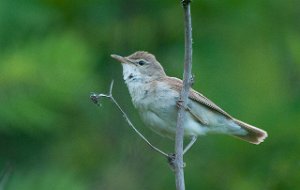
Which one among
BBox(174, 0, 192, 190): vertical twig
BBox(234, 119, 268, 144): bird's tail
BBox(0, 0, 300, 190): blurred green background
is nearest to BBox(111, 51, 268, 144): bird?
BBox(234, 119, 268, 144): bird's tail

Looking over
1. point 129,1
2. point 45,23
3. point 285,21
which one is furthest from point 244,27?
point 45,23

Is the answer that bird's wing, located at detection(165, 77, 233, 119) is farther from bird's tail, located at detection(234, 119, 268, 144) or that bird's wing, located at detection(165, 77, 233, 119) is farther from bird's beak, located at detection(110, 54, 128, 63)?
bird's beak, located at detection(110, 54, 128, 63)

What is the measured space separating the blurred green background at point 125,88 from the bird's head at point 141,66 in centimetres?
15

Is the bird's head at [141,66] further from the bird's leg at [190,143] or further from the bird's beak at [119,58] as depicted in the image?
the bird's leg at [190,143]

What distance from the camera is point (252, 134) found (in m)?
6.38

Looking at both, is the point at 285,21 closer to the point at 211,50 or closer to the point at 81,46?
the point at 211,50

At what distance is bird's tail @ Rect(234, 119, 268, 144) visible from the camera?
20.7 feet

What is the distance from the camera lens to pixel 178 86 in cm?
626

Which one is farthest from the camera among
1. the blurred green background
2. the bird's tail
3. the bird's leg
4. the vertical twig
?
the bird's tail

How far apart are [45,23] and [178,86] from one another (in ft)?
3.02

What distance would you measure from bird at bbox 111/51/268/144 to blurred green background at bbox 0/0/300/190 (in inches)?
3.9

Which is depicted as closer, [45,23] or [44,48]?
[44,48]

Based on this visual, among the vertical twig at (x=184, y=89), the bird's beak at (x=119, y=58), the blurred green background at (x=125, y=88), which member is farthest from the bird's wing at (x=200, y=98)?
the vertical twig at (x=184, y=89)

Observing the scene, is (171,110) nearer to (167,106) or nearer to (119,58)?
(167,106)
